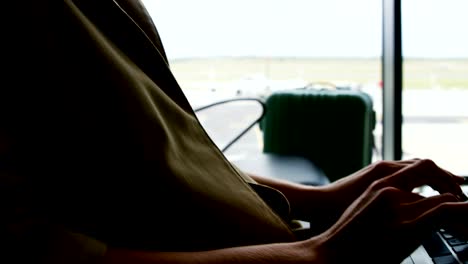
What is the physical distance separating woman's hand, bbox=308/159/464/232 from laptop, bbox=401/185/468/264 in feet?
0.24

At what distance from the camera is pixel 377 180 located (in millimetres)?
575

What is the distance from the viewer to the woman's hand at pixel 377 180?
584mm

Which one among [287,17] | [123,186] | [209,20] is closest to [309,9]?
[287,17]

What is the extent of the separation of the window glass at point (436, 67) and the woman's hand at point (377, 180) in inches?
30.5

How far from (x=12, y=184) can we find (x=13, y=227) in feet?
0.11

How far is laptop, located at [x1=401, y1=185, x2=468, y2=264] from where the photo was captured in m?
0.47

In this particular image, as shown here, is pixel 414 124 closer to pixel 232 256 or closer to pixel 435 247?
pixel 435 247

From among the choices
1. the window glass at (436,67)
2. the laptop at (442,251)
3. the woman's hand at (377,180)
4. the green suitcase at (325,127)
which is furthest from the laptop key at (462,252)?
the green suitcase at (325,127)

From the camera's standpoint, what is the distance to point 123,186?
0.43 metres

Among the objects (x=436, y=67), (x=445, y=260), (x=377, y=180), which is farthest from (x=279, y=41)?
(x=445, y=260)

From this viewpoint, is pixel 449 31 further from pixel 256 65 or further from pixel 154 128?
pixel 154 128

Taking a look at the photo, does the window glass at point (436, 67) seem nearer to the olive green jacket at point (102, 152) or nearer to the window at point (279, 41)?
the window at point (279, 41)

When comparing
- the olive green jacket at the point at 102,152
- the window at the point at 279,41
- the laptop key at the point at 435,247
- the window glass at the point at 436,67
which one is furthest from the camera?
the window at the point at 279,41

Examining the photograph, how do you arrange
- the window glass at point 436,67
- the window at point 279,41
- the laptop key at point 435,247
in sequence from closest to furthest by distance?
the laptop key at point 435,247 → the window glass at point 436,67 → the window at point 279,41
